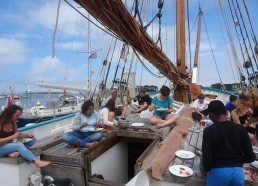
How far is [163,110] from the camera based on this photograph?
5418mm

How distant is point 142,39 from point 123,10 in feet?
2.66

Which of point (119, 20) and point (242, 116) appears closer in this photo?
point (119, 20)

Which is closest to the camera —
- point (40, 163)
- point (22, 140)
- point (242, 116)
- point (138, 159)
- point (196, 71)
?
point (138, 159)

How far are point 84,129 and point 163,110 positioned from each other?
2.07m

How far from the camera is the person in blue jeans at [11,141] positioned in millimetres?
3520

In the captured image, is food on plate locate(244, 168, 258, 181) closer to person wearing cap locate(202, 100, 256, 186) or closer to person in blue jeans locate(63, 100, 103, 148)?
person wearing cap locate(202, 100, 256, 186)

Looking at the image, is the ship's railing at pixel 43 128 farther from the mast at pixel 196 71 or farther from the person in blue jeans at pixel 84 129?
the mast at pixel 196 71

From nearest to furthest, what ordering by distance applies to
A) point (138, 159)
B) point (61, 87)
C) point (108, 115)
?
point (138, 159)
point (108, 115)
point (61, 87)

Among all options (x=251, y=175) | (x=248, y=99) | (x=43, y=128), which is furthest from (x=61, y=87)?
(x=251, y=175)

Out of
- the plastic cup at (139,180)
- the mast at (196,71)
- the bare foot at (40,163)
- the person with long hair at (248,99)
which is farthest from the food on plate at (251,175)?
the mast at (196,71)

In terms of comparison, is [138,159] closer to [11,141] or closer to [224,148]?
[224,148]

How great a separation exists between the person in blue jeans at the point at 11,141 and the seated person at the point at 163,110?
2.58 metres

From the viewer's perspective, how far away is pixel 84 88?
45.1ft

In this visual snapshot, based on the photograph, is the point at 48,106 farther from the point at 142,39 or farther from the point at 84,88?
the point at 142,39
